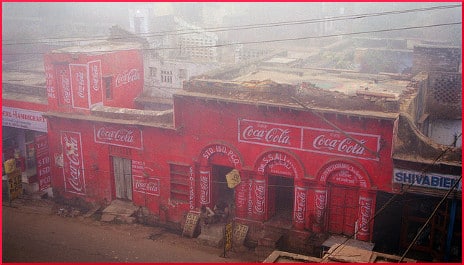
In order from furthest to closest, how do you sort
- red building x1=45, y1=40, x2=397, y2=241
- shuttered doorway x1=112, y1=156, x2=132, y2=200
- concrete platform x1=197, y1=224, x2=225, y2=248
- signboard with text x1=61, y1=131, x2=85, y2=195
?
signboard with text x1=61, y1=131, x2=85, y2=195 < shuttered doorway x1=112, y1=156, x2=132, y2=200 < concrete platform x1=197, y1=224, x2=225, y2=248 < red building x1=45, y1=40, x2=397, y2=241

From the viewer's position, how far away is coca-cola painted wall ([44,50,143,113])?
20.6m

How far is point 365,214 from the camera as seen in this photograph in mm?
16141

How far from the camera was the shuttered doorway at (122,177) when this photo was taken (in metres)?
20.4

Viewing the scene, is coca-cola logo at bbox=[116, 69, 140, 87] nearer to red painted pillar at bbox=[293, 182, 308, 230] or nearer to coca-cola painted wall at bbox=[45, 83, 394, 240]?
coca-cola painted wall at bbox=[45, 83, 394, 240]

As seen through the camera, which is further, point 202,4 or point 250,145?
point 202,4

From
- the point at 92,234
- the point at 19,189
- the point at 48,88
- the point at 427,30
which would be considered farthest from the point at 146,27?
the point at 427,30

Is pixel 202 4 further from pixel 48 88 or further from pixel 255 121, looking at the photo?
pixel 255 121

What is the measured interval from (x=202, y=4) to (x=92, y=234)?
29.3m

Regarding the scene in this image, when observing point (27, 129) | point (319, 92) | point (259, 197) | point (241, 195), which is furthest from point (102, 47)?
point (319, 92)

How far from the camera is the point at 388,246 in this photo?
16.4 metres

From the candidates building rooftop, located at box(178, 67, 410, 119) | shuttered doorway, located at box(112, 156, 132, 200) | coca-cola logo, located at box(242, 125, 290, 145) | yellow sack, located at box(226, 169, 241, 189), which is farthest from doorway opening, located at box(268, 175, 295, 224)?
shuttered doorway, located at box(112, 156, 132, 200)

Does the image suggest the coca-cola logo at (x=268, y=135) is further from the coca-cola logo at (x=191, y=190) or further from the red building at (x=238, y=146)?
the coca-cola logo at (x=191, y=190)

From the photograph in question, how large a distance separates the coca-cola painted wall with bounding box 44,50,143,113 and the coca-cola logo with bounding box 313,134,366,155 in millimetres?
10010

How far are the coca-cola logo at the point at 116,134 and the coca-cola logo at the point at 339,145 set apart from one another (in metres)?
7.62
